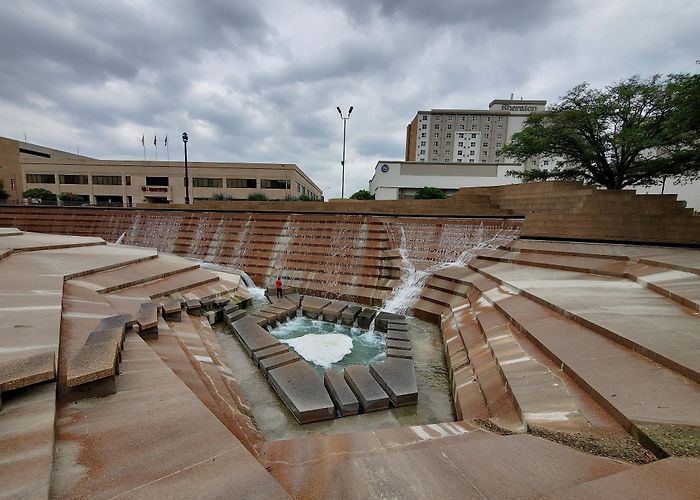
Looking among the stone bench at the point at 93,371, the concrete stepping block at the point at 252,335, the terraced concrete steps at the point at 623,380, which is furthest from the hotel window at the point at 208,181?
the terraced concrete steps at the point at 623,380

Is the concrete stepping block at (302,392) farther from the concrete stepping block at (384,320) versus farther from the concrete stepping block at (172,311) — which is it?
the concrete stepping block at (384,320)

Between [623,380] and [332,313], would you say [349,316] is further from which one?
[623,380]

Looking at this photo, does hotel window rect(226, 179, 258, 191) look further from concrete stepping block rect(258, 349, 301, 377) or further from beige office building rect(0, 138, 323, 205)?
concrete stepping block rect(258, 349, 301, 377)

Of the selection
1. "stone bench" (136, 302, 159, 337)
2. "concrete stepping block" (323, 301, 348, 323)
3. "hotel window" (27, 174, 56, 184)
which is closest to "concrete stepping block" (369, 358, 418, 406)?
"concrete stepping block" (323, 301, 348, 323)

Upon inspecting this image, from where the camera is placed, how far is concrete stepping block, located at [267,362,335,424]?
3840mm

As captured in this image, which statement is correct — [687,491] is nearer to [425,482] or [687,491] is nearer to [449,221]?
[425,482]

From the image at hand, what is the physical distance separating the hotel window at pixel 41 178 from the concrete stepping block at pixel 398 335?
185ft

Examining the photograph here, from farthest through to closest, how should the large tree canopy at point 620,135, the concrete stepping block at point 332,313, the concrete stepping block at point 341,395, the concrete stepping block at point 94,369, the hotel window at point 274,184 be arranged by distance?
the hotel window at point 274,184 < the large tree canopy at point 620,135 < the concrete stepping block at point 332,313 < the concrete stepping block at point 341,395 < the concrete stepping block at point 94,369

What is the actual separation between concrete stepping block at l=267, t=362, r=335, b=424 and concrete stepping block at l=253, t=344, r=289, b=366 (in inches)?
20.0

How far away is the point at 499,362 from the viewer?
13.0ft

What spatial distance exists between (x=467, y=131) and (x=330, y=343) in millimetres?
58427

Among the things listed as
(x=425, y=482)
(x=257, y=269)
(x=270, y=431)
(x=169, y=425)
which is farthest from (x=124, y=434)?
(x=257, y=269)

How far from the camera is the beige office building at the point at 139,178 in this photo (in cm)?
3994

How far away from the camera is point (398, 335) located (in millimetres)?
6129
